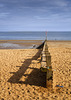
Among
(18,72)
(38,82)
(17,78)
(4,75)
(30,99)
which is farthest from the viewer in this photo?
(18,72)

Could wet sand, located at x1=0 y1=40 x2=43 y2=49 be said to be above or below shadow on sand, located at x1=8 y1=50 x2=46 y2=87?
above

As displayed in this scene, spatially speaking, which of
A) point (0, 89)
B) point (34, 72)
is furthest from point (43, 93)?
point (34, 72)

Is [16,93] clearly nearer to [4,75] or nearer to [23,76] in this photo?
[23,76]

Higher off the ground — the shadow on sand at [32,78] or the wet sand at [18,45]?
the wet sand at [18,45]

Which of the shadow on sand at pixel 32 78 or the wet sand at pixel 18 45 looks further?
the wet sand at pixel 18 45

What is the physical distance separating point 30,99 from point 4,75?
10.0 feet

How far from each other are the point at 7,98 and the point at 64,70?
4.54 meters

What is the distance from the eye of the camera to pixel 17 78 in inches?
254

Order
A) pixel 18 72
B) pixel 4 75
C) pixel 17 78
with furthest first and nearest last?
pixel 18 72 → pixel 4 75 → pixel 17 78

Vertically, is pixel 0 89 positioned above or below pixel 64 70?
below

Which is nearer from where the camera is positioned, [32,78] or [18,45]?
[32,78]

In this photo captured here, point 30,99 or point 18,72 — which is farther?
point 18,72

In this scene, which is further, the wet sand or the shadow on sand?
the wet sand

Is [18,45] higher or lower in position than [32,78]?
higher
